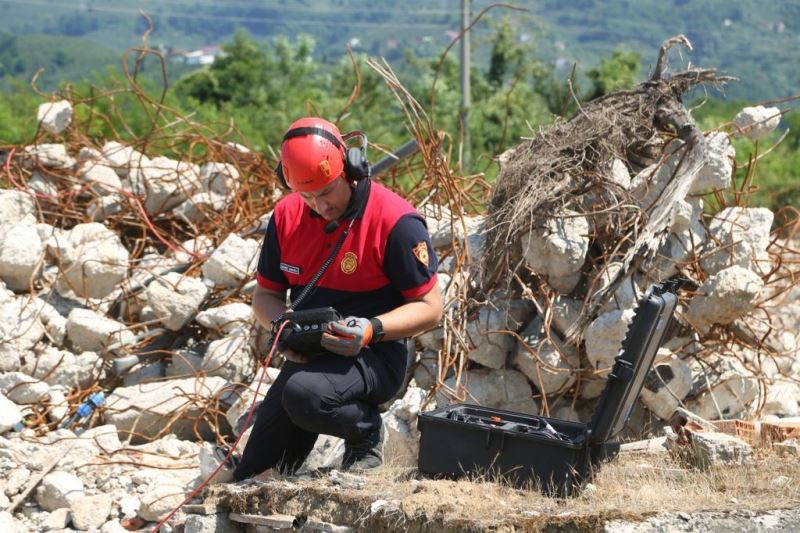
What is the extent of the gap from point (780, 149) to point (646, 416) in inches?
635

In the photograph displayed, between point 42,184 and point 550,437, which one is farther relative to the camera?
point 42,184

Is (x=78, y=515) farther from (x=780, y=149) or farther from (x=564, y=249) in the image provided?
(x=780, y=149)

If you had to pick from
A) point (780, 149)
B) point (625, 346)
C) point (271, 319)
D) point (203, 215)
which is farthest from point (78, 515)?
point (780, 149)

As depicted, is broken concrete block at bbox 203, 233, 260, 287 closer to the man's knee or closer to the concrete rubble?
the concrete rubble

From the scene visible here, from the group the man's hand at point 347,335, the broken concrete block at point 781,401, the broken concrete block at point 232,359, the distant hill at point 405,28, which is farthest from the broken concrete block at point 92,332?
the distant hill at point 405,28

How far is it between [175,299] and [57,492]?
5.63 feet

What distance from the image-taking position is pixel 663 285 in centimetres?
402

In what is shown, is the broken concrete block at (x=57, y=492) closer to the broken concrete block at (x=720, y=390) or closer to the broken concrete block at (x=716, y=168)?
the broken concrete block at (x=720, y=390)

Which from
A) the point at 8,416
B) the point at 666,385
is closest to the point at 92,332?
the point at 8,416

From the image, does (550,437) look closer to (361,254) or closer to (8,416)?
Result: (361,254)

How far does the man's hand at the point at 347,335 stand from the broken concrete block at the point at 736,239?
8.58 ft

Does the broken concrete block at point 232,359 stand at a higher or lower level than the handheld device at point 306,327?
lower

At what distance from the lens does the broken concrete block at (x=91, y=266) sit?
22.5 ft

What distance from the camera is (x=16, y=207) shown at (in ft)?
24.3
